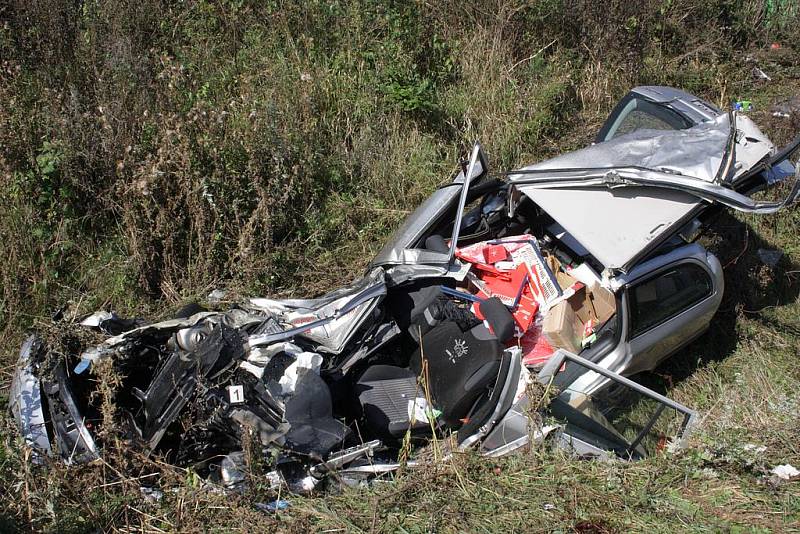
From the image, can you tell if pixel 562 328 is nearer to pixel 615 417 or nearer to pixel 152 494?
pixel 615 417

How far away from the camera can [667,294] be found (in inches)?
199

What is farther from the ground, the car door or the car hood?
the car hood

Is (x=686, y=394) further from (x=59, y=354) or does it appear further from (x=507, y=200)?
(x=59, y=354)

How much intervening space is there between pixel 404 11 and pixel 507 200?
3.47 m

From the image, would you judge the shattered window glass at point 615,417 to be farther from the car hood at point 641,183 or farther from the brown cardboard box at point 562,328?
the car hood at point 641,183

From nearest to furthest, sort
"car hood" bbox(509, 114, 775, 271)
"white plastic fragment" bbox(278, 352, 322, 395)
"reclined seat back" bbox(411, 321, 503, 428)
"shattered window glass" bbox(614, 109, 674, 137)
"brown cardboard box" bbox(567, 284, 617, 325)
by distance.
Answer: "white plastic fragment" bbox(278, 352, 322, 395) → "reclined seat back" bbox(411, 321, 503, 428) → "car hood" bbox(509, 114, 775, 271) → "brown cardboard box" bbox(567, 284, 617, 325) → "shattered window glass" bbox(614, 109, 674, 137)

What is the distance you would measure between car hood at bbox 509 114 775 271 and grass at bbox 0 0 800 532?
1.35 m

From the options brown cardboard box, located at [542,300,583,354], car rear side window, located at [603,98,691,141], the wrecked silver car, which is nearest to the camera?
the wrecked silver car

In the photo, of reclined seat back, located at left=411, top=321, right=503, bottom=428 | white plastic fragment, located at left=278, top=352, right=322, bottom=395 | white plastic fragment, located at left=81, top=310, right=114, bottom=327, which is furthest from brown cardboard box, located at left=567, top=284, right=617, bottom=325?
white plastic fragment, located at left=81, top=310, right=114, bottom=327

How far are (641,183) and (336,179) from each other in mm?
3225

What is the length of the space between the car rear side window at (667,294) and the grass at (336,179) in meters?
0.76

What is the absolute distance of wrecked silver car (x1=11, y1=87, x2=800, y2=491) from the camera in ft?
14.0

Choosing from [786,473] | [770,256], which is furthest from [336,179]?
[786,473]

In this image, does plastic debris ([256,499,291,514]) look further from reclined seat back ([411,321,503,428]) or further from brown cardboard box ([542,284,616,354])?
brown cardboard box ([542,284,616,354])
